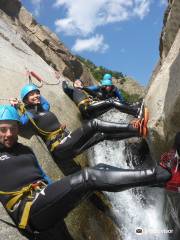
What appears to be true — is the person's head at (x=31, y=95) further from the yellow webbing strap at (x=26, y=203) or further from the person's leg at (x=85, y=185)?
the person's leg at (x=85, y=185)

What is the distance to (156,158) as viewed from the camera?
31.5ft

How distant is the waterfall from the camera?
356 inches

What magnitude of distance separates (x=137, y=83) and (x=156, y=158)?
34.5 meters

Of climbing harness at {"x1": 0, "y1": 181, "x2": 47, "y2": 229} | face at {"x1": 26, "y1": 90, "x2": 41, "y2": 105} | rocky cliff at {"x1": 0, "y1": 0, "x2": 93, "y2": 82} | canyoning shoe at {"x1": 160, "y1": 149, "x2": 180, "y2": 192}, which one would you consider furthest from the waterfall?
rocky cliff at {"x1": 0, "y1": 0, "x2": 93, "y2": 82}

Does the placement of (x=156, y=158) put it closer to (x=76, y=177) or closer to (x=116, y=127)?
(x=116, y=127)

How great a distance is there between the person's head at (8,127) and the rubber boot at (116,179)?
4.31 feet

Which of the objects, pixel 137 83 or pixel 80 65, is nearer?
pixel 80 65

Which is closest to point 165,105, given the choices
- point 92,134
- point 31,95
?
point 92,134

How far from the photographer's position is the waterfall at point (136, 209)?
29.7 feet

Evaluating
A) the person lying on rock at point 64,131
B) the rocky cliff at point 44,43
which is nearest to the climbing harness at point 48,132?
the person lying on rock at point 64,131

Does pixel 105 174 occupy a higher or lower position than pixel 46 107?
lower

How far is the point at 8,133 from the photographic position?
5.73 meters

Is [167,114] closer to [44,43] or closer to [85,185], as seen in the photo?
[85,185]

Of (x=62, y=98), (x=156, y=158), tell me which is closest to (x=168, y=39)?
(x=62, y=98)
